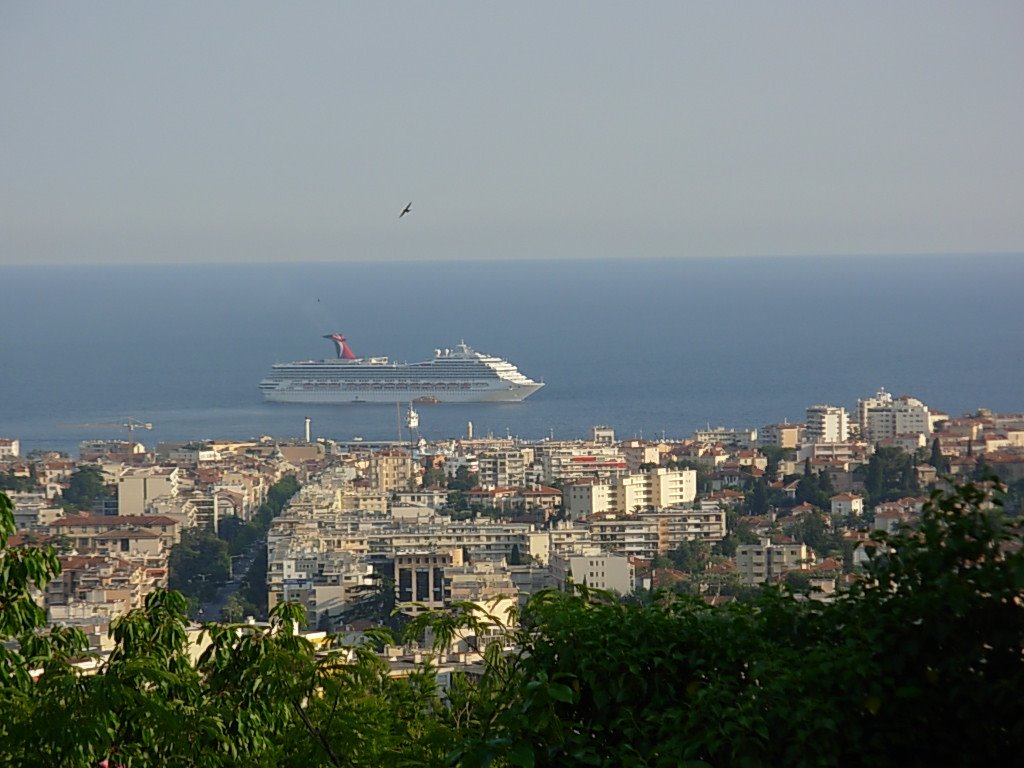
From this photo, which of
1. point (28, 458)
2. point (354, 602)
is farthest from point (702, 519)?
point (28, 458)

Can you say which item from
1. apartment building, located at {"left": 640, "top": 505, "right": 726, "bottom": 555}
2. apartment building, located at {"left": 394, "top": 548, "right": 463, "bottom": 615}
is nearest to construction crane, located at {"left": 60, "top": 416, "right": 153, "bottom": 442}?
apartment building, located at {"left": 640, "top": 505, "right": 726, "bottom": 555}

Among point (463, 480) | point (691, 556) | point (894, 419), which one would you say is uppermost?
point (894, 419)

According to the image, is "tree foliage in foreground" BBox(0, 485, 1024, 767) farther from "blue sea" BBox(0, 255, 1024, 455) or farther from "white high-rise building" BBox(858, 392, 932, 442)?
"blue sea" BBox(0, 255, 1024, 455)

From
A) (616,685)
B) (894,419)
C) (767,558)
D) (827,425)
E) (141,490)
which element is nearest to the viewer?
(616,685)

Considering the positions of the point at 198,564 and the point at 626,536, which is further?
the point at 626,536

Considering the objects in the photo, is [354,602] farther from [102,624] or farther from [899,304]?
[899,304]

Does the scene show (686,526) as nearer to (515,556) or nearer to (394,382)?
(515,556)

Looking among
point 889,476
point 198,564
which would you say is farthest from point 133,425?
point 889,476
